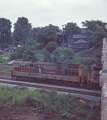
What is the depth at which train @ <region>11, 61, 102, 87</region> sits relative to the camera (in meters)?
15.3

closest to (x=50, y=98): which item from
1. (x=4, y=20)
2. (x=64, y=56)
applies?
(x=64, y=56)

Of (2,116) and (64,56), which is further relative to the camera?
(64,56)

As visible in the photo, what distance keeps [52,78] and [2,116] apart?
9.72 metres

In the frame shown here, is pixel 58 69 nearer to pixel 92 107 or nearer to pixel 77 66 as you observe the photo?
pixel 77 66

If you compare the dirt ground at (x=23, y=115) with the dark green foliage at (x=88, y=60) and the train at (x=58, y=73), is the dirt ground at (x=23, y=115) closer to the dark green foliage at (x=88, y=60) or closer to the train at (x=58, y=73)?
the train at (x=58, y=73)

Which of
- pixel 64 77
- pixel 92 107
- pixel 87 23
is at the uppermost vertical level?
pixel 87 23

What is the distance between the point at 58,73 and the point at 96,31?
811 inches

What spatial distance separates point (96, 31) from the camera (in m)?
32.2

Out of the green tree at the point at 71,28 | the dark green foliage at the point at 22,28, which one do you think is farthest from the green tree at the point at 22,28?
the green tree at the point at 71,28

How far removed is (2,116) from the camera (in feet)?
25.6

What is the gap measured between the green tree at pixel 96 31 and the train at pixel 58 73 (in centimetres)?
1763

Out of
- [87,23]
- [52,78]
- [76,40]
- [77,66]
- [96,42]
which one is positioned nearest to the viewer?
[77,66]

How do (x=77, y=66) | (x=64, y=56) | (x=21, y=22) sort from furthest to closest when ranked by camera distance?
(x=21, y=22)
(x=64, y=56)
(x=77, y=66)

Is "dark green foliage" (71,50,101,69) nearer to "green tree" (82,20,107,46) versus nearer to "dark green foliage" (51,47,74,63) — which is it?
"dark green foliage" (51,47,74,63)
